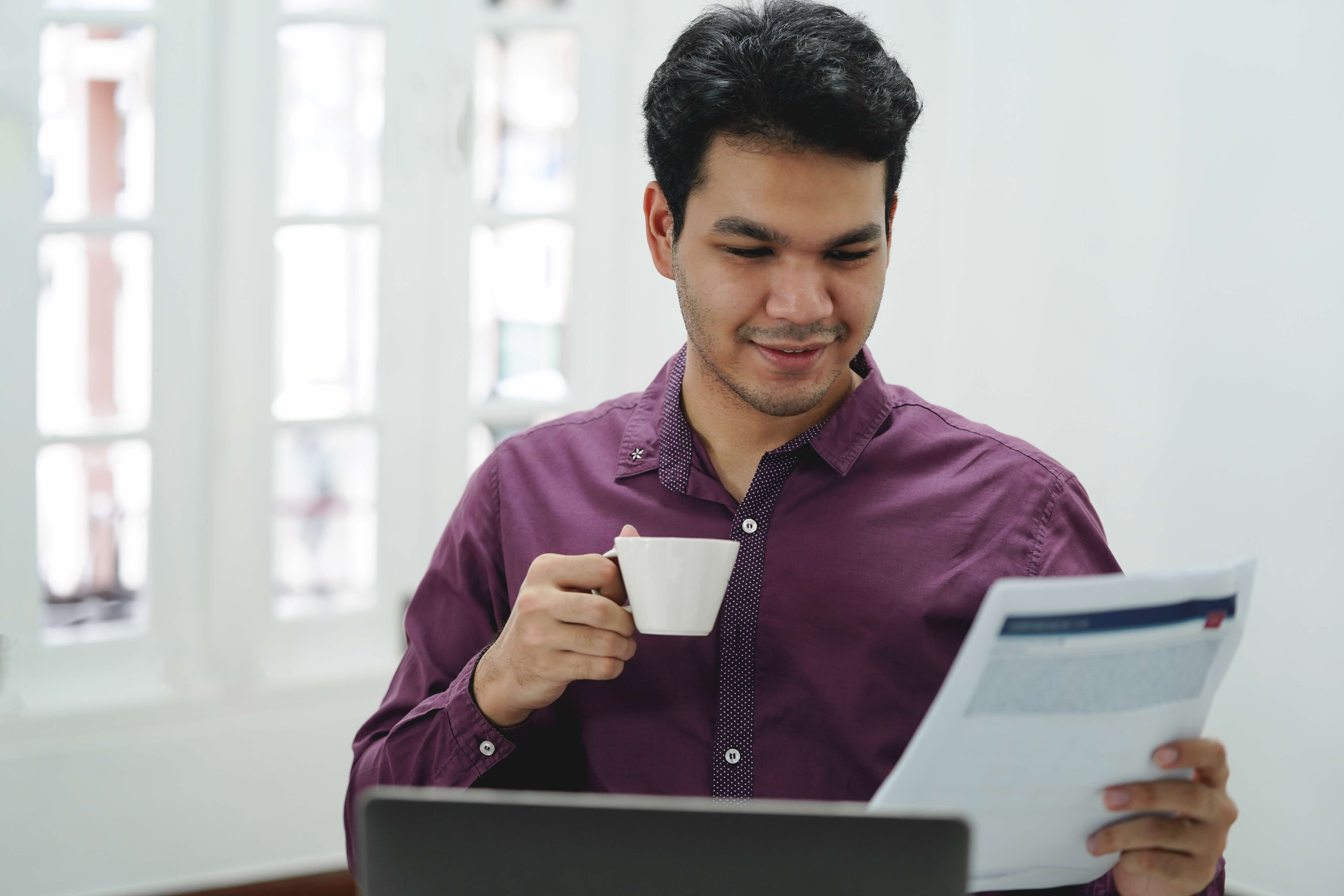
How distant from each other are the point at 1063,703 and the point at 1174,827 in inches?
8.2

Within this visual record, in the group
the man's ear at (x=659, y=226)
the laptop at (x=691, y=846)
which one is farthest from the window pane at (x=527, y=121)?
the laptop at (x=691, y=846)

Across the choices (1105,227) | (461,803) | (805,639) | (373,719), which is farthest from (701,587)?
(1105,227)

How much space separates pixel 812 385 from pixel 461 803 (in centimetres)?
71

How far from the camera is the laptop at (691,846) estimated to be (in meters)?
0.61

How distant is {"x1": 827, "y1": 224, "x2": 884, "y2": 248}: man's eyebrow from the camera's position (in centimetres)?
120

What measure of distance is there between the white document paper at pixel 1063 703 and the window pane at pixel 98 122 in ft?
6.83

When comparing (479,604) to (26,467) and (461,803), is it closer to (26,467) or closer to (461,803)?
(461,803)

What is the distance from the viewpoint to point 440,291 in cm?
268

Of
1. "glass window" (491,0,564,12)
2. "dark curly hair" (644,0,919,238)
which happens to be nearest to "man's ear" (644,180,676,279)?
"dark curly hair" (644,0,919,238)

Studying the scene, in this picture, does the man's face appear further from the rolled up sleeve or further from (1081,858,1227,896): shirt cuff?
(1081,858,1227,896): shirt cuff

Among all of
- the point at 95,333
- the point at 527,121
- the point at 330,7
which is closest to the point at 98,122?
the point at 95,333

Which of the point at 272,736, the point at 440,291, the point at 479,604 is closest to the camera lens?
the point at 479,604

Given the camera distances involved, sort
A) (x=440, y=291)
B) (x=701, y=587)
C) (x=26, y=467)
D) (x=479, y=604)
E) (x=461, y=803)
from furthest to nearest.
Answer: (x=440, y=291), (x=26, y=467), (x=479, y=604), (x=701, y=587), (x=461, y=803)

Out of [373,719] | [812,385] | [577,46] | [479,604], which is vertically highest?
[577,46]
